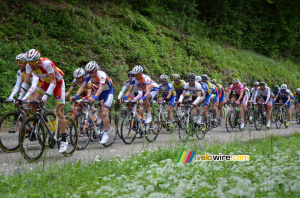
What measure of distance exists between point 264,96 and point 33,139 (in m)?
12.7

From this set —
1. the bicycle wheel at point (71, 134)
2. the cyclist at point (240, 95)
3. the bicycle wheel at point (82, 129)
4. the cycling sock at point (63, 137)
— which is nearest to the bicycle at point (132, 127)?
the bicycle wheel at point (82, 129)

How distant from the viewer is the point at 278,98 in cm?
1888

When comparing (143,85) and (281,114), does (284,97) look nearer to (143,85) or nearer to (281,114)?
(281,114)

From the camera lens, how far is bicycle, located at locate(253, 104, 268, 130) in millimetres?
15844

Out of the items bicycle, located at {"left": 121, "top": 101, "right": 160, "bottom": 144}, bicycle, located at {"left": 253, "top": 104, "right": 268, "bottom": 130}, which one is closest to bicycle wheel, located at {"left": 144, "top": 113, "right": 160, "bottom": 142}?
bicycle, located at {"left": 121, "top": 101, "right": 160, "bottom": 144}

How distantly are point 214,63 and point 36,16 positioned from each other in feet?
45.7

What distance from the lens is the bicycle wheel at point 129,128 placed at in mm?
9438

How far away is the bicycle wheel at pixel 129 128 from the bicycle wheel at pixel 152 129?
537 millimetres

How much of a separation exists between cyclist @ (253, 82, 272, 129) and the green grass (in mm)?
10600

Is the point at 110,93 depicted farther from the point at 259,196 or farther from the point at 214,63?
the point at 214,63

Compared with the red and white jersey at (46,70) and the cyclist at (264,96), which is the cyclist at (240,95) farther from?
the red and white jersey at (46,70)

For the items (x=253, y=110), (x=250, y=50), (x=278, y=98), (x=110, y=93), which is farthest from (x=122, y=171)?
(x=250, y=50)

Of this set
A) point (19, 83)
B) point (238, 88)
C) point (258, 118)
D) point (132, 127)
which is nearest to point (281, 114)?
point (258, 118)

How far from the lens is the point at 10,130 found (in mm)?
7141
